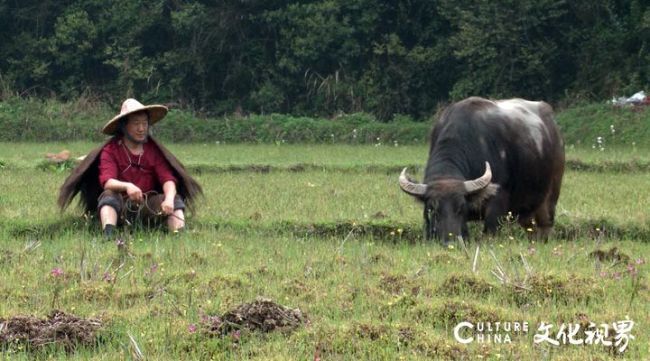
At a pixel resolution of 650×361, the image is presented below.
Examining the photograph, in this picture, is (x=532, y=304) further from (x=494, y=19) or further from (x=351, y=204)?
(x=494, y=19)

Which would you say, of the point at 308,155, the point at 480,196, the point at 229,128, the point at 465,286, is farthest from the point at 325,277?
the point at 229,128

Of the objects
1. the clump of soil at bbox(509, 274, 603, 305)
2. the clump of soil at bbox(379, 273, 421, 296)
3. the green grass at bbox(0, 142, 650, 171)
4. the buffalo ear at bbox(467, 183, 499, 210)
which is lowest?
the green grass at bbox(0, 142, 650, 171)

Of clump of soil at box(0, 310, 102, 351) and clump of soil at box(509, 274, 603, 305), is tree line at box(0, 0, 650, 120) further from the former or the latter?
clump of soil at box(0, 310, 102, 351)

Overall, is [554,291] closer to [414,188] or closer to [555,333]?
[555,333]

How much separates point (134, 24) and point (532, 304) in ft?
71.2

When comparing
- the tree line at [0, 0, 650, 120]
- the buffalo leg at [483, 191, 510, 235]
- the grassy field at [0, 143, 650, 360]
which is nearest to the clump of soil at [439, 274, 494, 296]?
the grassy field at [0, 143, 650, 360]

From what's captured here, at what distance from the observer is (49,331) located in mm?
4348

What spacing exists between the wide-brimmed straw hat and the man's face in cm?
7

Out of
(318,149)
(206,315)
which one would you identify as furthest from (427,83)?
(206,315)

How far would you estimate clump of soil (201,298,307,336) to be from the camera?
4.42m

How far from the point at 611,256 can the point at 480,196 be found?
145 cm

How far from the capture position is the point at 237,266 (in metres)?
6.19

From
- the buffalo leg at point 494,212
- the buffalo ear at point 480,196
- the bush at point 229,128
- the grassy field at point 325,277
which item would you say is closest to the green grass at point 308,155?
the bush at point 229,128

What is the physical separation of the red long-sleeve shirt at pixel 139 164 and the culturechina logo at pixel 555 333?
383 cm
